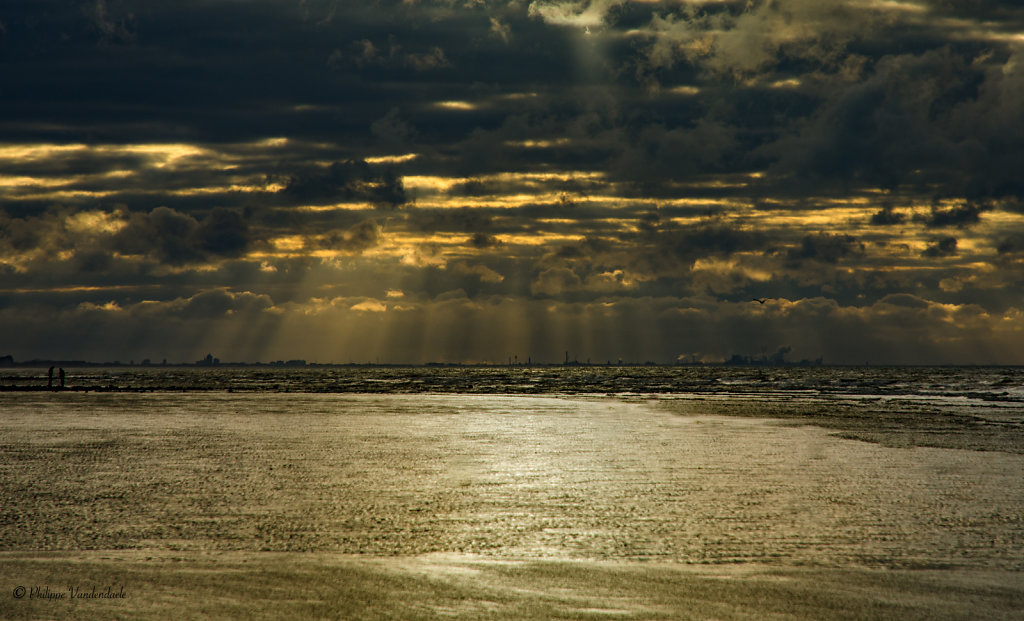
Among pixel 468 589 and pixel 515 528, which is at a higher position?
pixel 468 589

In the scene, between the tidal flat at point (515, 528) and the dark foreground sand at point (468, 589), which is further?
the tidal flat at point (515, 528)

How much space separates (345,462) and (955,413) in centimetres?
3566

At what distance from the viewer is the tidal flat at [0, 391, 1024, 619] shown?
9.35 meters

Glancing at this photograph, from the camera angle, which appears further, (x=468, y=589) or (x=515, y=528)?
(x=515, y=528)

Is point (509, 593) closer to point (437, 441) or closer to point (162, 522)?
point (162, 522)

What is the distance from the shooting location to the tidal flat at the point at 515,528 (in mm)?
9352

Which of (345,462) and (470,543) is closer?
(470,543)

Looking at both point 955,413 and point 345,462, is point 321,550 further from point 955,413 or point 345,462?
point 955,413

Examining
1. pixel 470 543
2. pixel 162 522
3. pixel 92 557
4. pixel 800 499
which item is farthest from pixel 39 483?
pixel 800 499

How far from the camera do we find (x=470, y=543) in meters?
12.3

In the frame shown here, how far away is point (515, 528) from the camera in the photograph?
13273 millimetres

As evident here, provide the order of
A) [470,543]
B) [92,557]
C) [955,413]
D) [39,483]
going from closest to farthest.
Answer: [92,557] < [470,543] < [39,483] < [955,413]

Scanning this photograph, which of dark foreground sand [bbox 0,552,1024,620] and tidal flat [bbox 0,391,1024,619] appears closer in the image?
dark foreground sand [bbox 0,552,1024,620]

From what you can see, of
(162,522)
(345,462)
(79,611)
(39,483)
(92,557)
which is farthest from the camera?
(345,462)
